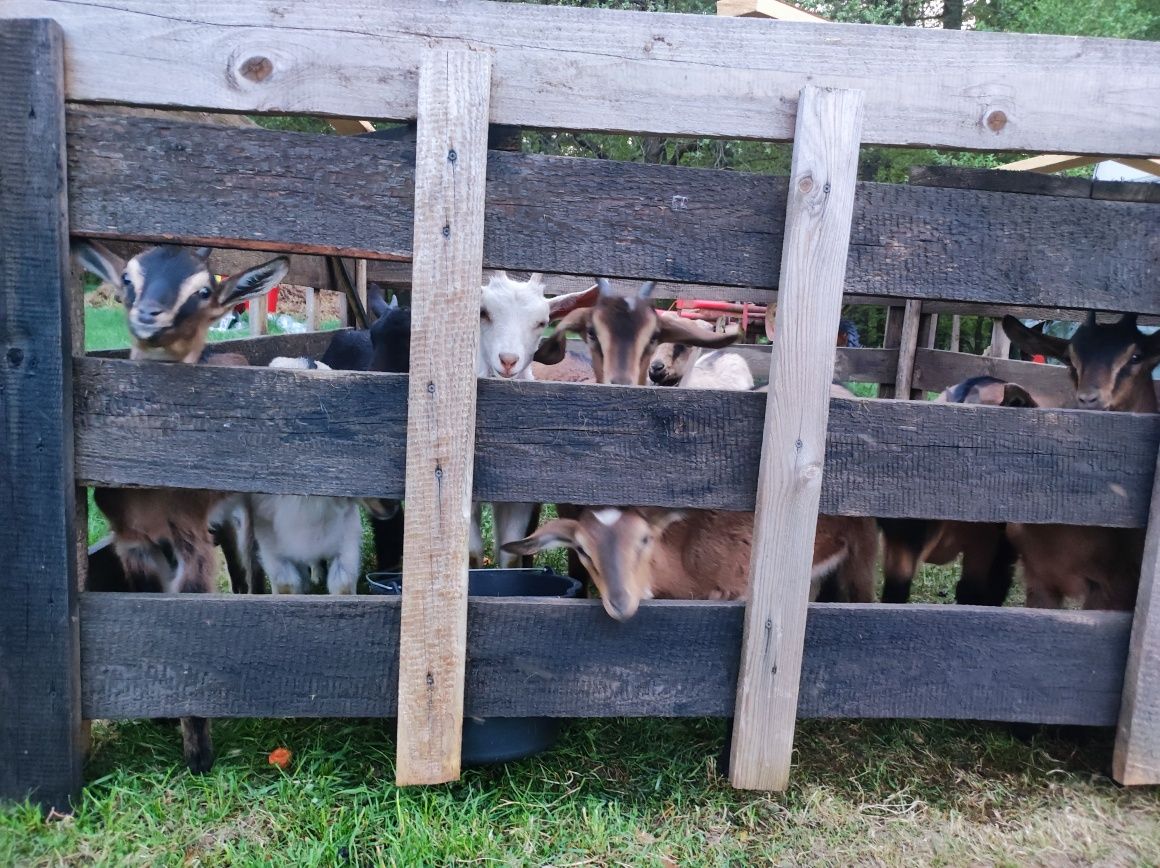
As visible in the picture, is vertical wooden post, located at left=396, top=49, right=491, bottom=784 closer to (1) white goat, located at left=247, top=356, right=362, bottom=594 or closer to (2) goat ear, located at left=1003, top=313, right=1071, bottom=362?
(1) white goat, located at left=247, top=356, right=362, bottom=594

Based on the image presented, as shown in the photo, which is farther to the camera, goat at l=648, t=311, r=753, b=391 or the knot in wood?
goat at l=648, t=311, r=753, b=391

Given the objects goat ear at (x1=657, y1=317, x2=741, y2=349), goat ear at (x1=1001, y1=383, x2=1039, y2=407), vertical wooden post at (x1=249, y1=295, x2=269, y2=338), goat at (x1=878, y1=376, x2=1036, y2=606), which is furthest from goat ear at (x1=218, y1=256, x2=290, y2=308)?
vertical wooden post at (x1=249, y1=295, x2=269, y2=338)

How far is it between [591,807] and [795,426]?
1469 millimetres

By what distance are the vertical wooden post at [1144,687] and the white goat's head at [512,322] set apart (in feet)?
9.25

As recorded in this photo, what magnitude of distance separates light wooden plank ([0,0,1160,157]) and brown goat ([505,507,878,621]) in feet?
4.72

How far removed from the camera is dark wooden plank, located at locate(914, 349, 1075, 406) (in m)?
5.73

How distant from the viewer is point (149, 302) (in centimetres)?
293

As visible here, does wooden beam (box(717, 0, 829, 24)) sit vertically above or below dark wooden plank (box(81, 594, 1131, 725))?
above

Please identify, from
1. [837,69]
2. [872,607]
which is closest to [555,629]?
[872,607]

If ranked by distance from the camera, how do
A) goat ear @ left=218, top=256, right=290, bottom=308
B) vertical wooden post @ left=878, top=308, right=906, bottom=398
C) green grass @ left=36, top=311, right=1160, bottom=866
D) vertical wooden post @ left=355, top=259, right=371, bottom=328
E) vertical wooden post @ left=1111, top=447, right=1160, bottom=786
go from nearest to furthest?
green grass @ left=36, top=311, right=1160, bottom=866 → vertical wooden post @ left=1111, top=447, right=1160, bottom=786 → goat ear @ left=218, top=256, right=290, bottom=308 → vertical wooden post @ left=355, top=259, right=371, bottom=328 → vertical wooden post @ left=878, top=308, right=906, bottom=398

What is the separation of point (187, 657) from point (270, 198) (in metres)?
1.47

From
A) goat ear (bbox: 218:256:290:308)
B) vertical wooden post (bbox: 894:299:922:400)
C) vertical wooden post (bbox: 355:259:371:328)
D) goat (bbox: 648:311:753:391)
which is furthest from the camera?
vertical wooden post (bbox: 355:259:371:328)

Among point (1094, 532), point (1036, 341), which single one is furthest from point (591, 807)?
point (1036, 341)

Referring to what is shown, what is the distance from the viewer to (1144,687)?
2.97 m
